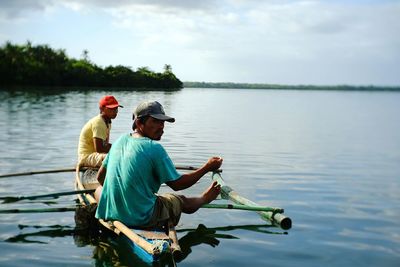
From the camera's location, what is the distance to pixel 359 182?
13.3 meters

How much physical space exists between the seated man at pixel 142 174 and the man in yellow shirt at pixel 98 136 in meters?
3.03

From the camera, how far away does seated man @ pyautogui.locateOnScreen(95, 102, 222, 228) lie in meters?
5.77

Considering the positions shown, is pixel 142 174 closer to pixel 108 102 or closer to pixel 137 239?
pixel 137 239

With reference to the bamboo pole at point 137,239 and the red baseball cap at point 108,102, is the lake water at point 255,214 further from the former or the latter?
the red baseball cap at point 108,102

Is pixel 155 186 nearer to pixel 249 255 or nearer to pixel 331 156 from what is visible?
pixel 249 255

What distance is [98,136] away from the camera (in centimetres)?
927

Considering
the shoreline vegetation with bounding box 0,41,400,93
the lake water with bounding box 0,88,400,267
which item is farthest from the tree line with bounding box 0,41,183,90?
the lake water with bounding box 0,88,400,267

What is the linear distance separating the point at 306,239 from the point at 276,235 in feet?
1.66

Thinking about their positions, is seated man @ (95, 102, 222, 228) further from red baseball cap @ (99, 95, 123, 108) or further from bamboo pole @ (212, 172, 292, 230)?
red baseball cap @ (99, 95, 123, 108)

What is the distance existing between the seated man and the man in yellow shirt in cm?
303

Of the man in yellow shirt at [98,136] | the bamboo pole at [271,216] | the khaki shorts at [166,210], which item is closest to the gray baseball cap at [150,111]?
the khaki shorts at [166,210]

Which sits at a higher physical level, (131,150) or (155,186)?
(131,150)

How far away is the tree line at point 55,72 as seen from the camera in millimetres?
81125

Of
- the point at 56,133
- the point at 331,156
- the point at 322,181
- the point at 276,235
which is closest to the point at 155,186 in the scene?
Result: the point at 276,235
